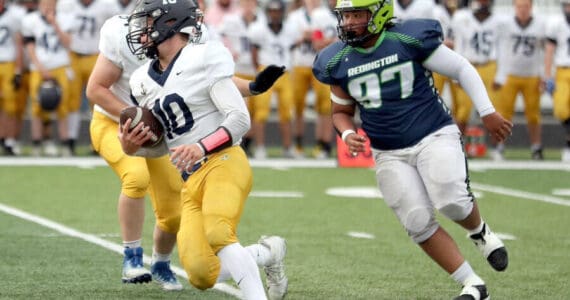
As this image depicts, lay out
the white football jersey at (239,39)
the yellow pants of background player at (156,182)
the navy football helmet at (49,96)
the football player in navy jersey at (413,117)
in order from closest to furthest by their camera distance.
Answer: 1. the football player in navy jersey at (413,117)
2. the yellow pants of background player at (156,182)
3. the navy football helmet at (49,96)
4. the white football jersey at (239,39)

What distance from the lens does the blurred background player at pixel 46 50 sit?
14.1 metres

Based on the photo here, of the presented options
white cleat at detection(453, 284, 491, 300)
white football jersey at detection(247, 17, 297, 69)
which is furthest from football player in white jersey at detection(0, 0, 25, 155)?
white cleat at detection(453, 284, 491, 300)

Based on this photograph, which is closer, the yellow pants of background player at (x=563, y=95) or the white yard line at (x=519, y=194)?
the white yard line at (x=519, y=194)

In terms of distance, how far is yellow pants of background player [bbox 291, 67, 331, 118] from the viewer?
14.5m

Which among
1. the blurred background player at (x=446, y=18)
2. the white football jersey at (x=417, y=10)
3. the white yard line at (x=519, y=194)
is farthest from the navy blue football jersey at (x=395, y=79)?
the blurred background player at (x=446, y=18)

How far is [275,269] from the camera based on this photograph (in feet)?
19.7

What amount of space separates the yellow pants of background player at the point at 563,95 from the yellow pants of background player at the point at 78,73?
4886mm

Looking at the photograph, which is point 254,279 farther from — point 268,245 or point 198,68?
point 198,68

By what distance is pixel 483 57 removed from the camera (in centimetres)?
1450

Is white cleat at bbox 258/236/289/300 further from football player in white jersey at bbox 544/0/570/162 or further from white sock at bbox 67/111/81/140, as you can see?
white sock at bbox 67/111/81/140

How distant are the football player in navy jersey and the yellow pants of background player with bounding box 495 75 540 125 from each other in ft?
27.7

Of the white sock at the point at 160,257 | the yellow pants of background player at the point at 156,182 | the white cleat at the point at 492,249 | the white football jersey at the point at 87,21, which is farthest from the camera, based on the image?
the white football jersey at the point at 87,21

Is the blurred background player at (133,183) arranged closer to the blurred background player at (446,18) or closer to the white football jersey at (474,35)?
the blurred background player at (446,18)

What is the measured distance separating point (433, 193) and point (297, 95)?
8.84 metres
